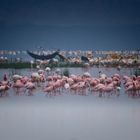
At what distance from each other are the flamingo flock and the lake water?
40 millimetres

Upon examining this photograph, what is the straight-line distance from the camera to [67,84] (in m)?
2.98

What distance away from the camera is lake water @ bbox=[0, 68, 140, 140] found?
2934mm

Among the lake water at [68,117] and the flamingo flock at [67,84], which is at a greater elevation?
the flamingo flock at [67,84]

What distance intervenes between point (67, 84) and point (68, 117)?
→ 262mm

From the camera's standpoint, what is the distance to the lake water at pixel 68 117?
293 cm

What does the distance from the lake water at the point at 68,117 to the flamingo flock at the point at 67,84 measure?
0.04 meters

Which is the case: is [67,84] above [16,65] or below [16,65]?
below
